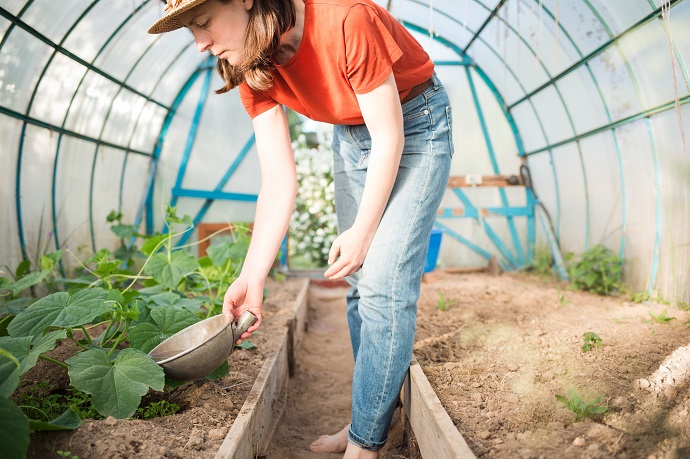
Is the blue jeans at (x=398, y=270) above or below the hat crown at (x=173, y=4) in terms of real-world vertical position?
below

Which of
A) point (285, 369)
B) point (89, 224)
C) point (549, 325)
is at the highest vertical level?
point (89, 224)

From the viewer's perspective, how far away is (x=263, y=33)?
1270 millimetres

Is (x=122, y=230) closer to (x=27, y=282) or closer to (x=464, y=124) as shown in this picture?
(x=27, y=282)

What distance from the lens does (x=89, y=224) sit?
4598mm

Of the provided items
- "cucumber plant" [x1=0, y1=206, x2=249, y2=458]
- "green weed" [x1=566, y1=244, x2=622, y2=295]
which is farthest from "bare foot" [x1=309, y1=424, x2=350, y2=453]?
"green weed" [x1=566, y1=244, x2=622, y2=295]

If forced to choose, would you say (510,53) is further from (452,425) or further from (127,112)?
(452,425)

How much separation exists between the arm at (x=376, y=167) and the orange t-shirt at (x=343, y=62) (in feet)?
0.15

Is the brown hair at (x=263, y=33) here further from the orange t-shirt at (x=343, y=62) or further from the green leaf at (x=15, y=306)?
the green leaf at (x=15, y=306)

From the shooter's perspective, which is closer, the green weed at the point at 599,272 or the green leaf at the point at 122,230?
the green leaf at the point at 122,230

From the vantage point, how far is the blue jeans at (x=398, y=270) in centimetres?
148

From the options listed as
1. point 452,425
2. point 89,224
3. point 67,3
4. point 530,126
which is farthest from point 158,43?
point 452,425

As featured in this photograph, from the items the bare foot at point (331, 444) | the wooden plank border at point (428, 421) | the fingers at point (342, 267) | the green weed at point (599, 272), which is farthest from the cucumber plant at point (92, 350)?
the green weed at point (599, 272)

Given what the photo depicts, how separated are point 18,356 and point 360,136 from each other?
3.95 ft

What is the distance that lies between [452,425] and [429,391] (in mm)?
251
